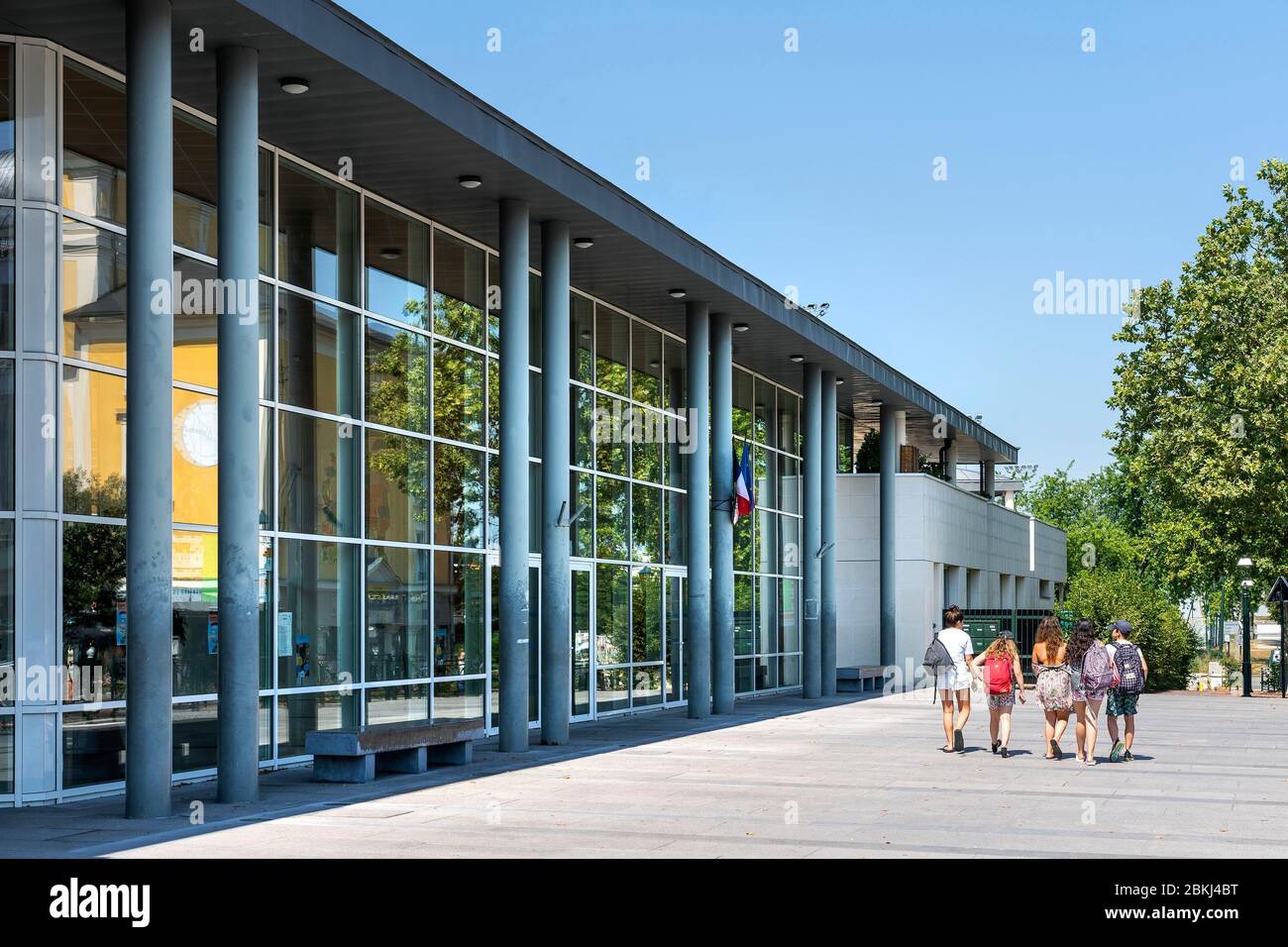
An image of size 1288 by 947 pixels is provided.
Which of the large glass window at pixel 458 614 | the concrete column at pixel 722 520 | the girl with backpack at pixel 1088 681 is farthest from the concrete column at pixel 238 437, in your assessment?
the concrete column at pixel 722 520

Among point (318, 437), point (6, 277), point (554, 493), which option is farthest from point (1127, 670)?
point (6, 277)

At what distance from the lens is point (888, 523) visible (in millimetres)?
36250

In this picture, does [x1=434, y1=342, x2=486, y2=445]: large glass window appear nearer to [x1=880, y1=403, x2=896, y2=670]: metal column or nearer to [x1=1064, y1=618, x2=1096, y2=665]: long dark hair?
[x1=1064, y1=618, x2=1096, y2=665]: long dark hair

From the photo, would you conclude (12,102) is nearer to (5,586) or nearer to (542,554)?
(5,586)

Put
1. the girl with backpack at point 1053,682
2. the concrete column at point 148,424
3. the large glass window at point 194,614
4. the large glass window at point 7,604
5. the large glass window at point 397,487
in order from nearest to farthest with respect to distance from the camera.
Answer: the concrete column at point 148,424
the large glass window at point 7,604
the large glass window at point 194,614
the girl with backpack at point 1053,682
the large glass window at point 397,487

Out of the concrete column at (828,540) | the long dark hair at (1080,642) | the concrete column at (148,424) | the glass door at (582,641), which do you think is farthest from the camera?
the concrete column at (828,540)

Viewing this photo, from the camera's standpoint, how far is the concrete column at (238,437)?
13867 mm

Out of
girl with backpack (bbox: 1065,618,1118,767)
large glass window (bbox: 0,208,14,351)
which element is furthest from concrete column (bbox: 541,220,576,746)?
large glass window (bbox: 0,208,14,351)

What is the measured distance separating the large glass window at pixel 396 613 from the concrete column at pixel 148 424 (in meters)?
5.75

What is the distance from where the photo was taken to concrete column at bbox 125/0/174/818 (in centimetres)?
1305

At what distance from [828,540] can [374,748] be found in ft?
57.3

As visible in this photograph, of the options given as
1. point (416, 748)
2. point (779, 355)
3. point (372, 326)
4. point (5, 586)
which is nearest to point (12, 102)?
point (5, 586)

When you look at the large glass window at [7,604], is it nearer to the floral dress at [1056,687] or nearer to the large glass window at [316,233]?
the large glass window at [316,233]

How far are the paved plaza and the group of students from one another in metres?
0.40
